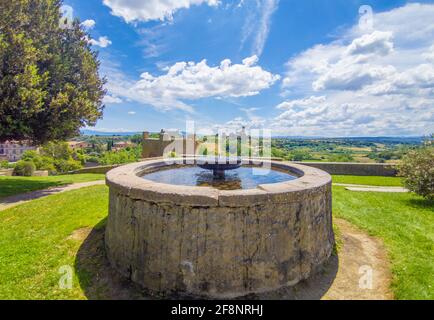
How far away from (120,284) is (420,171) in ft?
29.6

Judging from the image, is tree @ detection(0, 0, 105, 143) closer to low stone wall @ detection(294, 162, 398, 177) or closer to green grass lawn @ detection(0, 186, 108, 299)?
green grass lawn @ detection(0, 186, 108, 299)

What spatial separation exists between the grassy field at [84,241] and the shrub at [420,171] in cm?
52

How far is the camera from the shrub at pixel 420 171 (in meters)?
7.70

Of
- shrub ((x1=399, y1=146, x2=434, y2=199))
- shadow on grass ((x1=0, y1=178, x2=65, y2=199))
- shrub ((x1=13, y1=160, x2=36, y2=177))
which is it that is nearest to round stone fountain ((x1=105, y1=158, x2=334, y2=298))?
shrub ((x1=399, y1=146, x2=434, y2=199))

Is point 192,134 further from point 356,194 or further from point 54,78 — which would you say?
point 356,194

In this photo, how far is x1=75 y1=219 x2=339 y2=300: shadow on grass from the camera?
3611mm

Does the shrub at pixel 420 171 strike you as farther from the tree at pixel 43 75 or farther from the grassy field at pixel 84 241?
the tree at pixel 43 75

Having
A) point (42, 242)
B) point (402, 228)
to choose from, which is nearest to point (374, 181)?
point (402, 228)

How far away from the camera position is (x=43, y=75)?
31.9 ft

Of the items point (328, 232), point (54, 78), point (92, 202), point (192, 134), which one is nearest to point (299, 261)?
point (328, 232)

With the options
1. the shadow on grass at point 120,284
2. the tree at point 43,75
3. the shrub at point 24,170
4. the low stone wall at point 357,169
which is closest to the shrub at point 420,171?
the shadow on grass at point 120,284

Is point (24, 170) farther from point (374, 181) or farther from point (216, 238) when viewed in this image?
point (374, 181)

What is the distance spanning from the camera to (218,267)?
351 cm

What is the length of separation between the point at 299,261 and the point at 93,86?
12530mm
